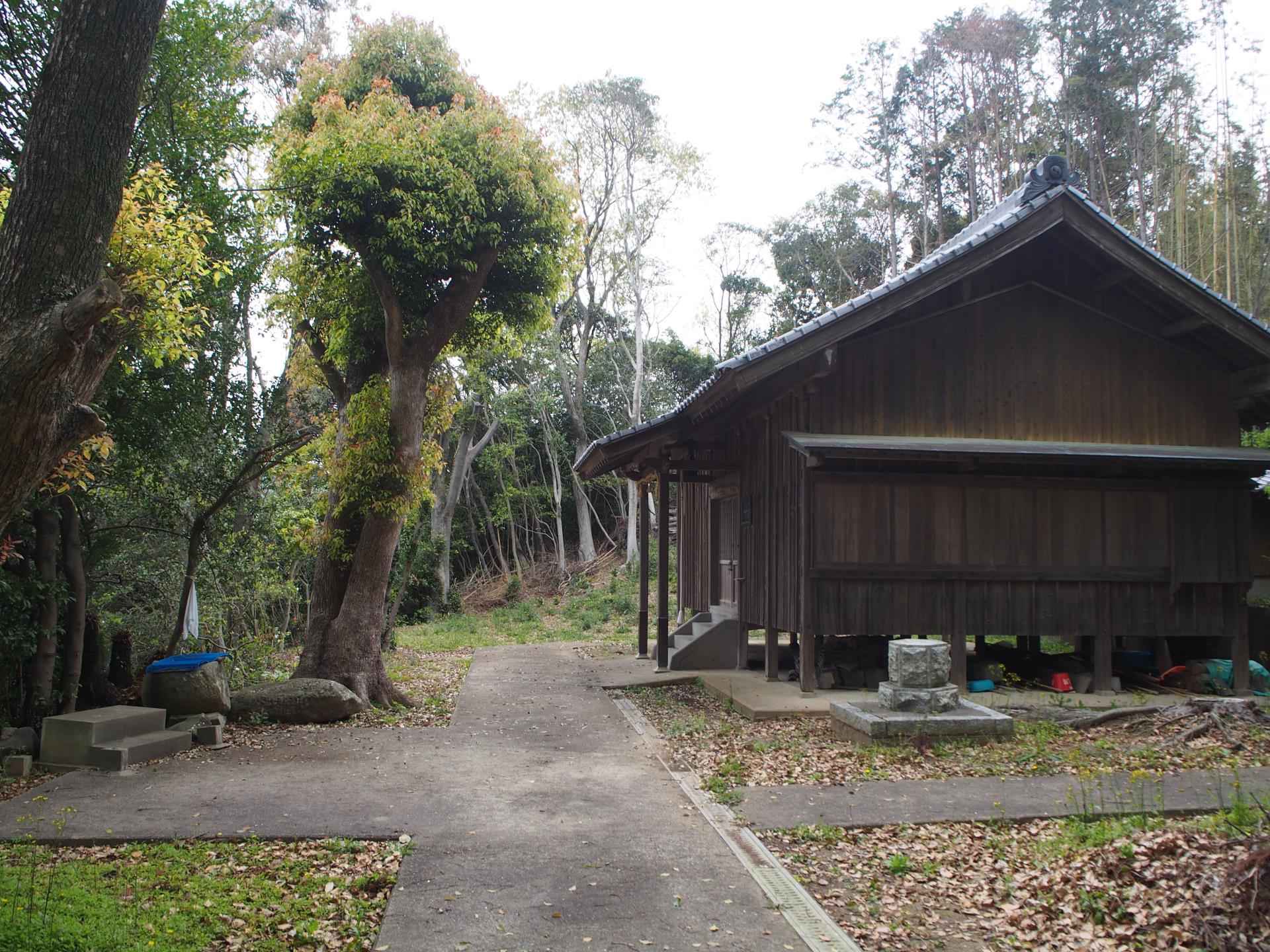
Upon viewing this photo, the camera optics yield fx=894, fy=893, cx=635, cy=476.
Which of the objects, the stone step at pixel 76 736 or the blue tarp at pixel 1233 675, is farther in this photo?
the blue tarp at pixel 1233 675

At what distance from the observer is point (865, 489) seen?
34.6 ft

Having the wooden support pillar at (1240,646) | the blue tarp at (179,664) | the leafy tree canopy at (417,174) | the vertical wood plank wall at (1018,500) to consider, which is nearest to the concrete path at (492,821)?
the blue tarp at (179,664)

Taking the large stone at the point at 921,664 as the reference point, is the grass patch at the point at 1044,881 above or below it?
below

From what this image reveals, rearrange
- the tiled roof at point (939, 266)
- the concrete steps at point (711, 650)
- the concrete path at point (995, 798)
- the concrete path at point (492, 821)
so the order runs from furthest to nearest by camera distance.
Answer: the concrete steps at point (711, 650)
the tiled roof at point (939, 266)
the concrete path at point (995, 798)
the concrete path at point (492, 821)

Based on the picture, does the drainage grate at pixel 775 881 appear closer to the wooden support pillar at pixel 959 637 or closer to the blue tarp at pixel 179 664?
the wooden support pillar at pixel 959 637

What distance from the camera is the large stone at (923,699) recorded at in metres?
8.38

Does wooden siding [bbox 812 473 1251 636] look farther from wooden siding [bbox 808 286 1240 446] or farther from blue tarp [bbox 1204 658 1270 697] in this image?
wooden siding [bbox 808 286 1240 446]

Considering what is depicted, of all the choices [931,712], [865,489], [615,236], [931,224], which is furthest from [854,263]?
[931,712]

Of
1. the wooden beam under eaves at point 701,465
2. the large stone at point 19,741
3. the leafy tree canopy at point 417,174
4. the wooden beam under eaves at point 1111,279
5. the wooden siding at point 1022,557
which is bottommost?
the large stone at point 19,741

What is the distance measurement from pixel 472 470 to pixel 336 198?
25742 mm

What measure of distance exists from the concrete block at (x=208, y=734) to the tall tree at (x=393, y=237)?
197 cm

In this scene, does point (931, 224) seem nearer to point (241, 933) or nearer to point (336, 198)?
point (336, 198)

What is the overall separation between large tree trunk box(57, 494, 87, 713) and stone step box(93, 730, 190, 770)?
98 centimetres

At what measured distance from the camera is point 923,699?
8383mm
